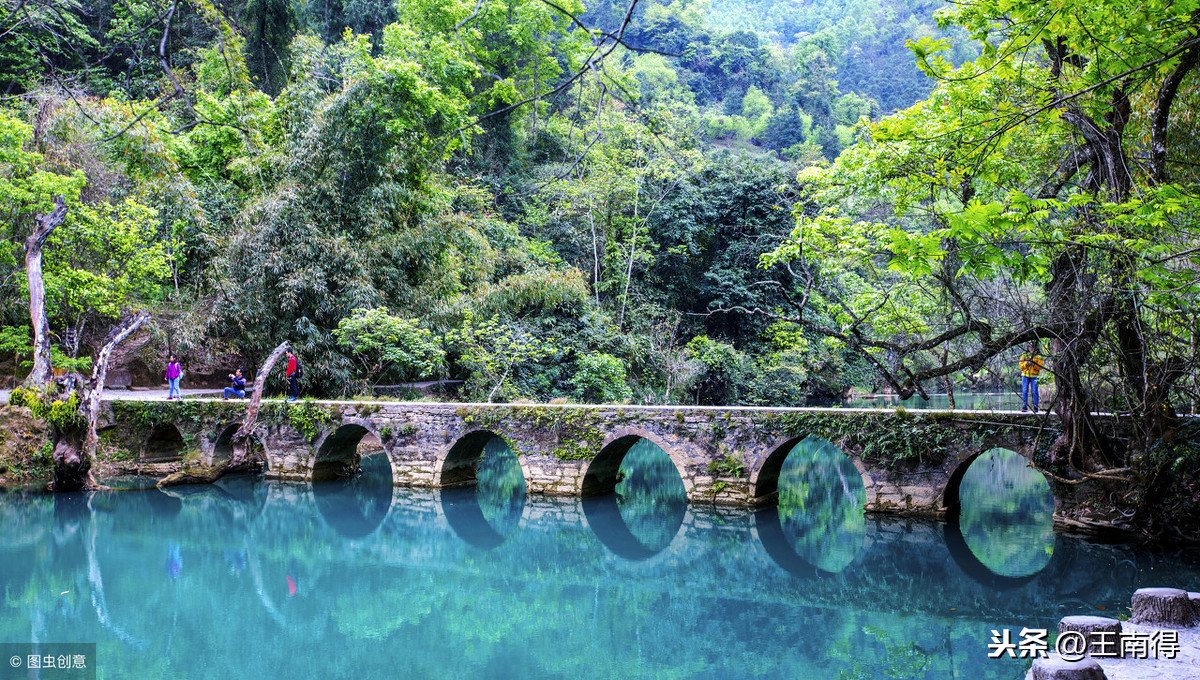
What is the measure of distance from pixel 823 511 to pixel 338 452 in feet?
33.0

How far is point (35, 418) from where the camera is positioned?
1455 centimetres

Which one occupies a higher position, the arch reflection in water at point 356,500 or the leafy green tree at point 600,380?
the leafy green tree at point 600,380

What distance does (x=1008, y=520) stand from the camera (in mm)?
14102

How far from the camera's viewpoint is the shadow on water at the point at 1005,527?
37.4 ft

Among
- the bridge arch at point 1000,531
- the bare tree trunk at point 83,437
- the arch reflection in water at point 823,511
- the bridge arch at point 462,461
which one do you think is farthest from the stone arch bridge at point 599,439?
the bare tree trunk at point 83,437

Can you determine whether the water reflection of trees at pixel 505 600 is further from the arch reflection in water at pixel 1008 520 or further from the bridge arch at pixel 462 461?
the bridge arch at pixel 462 461

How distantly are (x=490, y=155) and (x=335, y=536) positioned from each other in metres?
17.6

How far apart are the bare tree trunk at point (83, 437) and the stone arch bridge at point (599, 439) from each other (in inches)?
102

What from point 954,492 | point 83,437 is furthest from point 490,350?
point 954,492

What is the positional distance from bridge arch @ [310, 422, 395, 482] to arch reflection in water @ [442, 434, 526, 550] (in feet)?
5.47

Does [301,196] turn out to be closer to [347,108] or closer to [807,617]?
[347,108]

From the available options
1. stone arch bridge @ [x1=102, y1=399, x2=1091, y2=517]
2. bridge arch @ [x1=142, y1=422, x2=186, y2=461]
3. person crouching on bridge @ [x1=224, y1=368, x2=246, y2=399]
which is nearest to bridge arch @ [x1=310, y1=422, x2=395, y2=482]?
stone arch bridge @ [x1=102, y1=399, x2=1091, y2=517]

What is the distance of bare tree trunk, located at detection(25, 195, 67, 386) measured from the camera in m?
13.1

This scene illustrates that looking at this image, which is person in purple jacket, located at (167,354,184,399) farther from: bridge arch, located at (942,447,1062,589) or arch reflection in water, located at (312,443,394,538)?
bridge arch, located at (942,447,1062,589)
